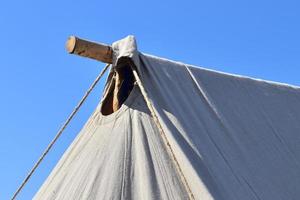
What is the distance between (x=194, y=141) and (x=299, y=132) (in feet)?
4.59

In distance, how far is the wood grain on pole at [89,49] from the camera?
372cm

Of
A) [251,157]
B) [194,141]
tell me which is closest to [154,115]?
[194,141]

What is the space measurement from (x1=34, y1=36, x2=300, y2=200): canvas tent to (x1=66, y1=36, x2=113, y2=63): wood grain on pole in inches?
2.2

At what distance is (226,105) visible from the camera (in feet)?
13.7

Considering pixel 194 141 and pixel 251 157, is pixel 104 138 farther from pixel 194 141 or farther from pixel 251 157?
pixel 251 157

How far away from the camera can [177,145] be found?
3.35 metres

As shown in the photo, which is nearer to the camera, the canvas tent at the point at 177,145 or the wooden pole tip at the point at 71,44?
the canvas tent at the point at 177,145

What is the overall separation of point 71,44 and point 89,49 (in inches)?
3.9

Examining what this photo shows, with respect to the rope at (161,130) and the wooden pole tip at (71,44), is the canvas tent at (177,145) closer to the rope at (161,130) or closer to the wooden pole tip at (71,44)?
the rope at (161,130)

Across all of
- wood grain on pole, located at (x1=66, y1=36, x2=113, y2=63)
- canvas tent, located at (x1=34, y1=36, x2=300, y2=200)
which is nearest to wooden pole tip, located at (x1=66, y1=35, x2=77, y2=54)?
wood grain on pole, located at (x1=66, y1=36, x2=113, y2=63)

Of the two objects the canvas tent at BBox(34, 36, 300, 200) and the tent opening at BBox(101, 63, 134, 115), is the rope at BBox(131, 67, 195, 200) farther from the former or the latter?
the tent opening at BBox(101, 63, 134, 115)

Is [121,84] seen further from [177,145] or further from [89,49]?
[177,145]

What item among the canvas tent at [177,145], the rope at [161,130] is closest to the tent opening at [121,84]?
the canvas tent at [177,145]

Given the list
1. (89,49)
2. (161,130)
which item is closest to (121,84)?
(89,49)
